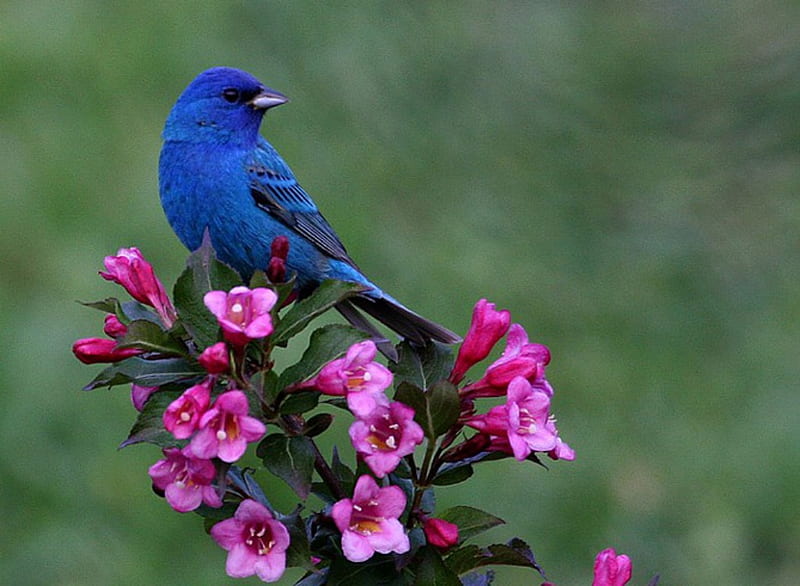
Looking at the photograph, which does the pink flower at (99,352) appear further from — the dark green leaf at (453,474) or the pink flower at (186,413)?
the dark green leaf at (453,474)

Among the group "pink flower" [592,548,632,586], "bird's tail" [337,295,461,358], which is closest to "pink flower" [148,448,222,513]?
"pink flower" [592,548,632,586]

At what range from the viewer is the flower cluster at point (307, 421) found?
1272 mm

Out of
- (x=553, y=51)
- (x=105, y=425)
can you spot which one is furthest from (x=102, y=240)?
(x=553, y=51)

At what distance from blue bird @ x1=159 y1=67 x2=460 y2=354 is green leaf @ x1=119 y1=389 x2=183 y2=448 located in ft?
2.56

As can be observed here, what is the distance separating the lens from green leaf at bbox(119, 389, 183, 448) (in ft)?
4.24

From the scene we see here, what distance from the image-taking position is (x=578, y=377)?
4082mm

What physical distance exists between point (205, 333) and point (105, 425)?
94.6 inches

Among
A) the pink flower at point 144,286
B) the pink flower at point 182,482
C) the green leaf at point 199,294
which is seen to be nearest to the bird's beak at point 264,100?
the pink flower at point 144,286

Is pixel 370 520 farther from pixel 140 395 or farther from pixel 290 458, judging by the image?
pixel 140 395

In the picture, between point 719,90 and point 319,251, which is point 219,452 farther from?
point 719,90

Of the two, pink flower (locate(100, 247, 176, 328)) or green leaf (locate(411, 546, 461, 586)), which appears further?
pink flower (locate(100, 247, 176, 328))

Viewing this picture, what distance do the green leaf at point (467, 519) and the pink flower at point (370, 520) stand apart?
95 mm

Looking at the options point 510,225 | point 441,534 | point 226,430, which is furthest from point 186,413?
point 510,225

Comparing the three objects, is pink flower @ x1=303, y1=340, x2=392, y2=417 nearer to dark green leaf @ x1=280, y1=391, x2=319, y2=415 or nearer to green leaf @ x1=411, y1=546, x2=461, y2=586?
dark green leaf @ x1=280, y1=391, x2=319, y2=415
